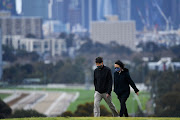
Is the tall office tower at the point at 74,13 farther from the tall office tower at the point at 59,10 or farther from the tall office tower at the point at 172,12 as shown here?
the tall office tower at the point at 172,12

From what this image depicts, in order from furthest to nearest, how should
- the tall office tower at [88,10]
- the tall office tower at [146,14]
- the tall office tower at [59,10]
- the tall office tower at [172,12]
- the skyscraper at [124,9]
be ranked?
the tall office tower at [88,10]
the skyscraper at [124,9]
the tall office tower at [59,10]
the tall office tower at [146,14]
the tall office tower at [172,12]

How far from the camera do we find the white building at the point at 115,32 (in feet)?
384

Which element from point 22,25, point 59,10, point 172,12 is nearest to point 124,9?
point 59,10

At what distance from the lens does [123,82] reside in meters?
10.3

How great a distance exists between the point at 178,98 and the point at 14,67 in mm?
43616

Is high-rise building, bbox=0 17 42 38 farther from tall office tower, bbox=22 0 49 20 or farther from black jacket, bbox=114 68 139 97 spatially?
black jacket, bbox=114 68 139 97

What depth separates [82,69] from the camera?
85188mm

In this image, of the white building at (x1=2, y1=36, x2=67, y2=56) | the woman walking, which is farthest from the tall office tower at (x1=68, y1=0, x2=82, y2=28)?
the woman walking

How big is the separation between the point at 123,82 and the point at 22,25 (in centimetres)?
11112

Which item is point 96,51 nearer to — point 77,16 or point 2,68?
point 2,68

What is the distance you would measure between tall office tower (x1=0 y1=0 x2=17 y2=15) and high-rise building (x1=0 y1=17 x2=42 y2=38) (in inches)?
86.5

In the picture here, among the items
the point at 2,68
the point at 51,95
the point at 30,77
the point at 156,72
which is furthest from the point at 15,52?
the point at 156,72

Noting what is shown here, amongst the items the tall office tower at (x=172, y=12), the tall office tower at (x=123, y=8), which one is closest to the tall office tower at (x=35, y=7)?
the tall office tower at (x=123, y=8)

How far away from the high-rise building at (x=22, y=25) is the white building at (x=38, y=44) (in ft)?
16.0
